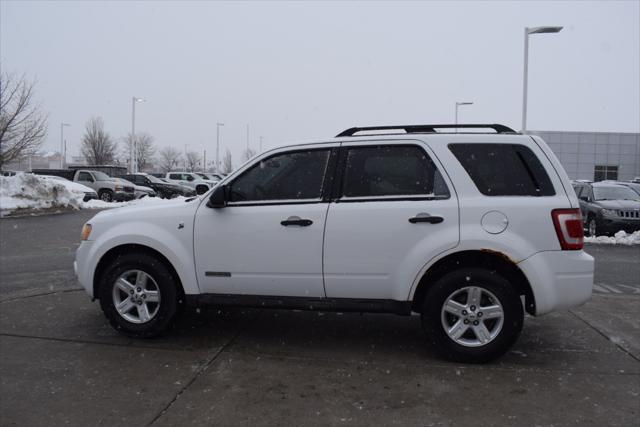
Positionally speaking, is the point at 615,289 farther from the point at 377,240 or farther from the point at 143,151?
the point at 143,151

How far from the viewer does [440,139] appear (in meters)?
4.73

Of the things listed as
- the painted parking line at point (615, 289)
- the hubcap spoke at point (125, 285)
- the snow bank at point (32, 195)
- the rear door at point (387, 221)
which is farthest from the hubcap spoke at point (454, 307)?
the snow bank at point (32, 195)

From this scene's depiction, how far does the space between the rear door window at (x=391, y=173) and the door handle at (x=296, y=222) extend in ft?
1.30

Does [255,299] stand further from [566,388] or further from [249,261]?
[566,388]

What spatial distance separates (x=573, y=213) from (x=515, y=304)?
0.86 m

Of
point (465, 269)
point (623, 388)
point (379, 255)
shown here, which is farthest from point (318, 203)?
point (623, 388)

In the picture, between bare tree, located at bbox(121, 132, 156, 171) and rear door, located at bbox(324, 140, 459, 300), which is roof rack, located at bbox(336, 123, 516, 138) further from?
bare tree, located at bbox(121, 132, 156, 171)

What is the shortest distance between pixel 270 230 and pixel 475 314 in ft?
6.02

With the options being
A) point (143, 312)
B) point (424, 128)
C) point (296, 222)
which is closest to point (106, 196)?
point (143, 312)

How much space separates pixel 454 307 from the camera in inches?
177

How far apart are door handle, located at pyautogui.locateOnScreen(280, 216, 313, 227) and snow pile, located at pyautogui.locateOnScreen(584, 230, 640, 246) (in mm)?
A: 10911

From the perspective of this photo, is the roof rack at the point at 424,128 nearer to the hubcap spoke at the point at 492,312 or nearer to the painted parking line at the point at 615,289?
the hubcap spoke at the point at 492,312

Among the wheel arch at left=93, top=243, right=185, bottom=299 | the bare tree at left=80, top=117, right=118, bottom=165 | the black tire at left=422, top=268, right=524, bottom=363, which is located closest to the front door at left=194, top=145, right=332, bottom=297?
the wheel arch at left=93, top=243, right=185, bottom=299

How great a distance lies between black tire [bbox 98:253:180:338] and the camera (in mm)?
4992
